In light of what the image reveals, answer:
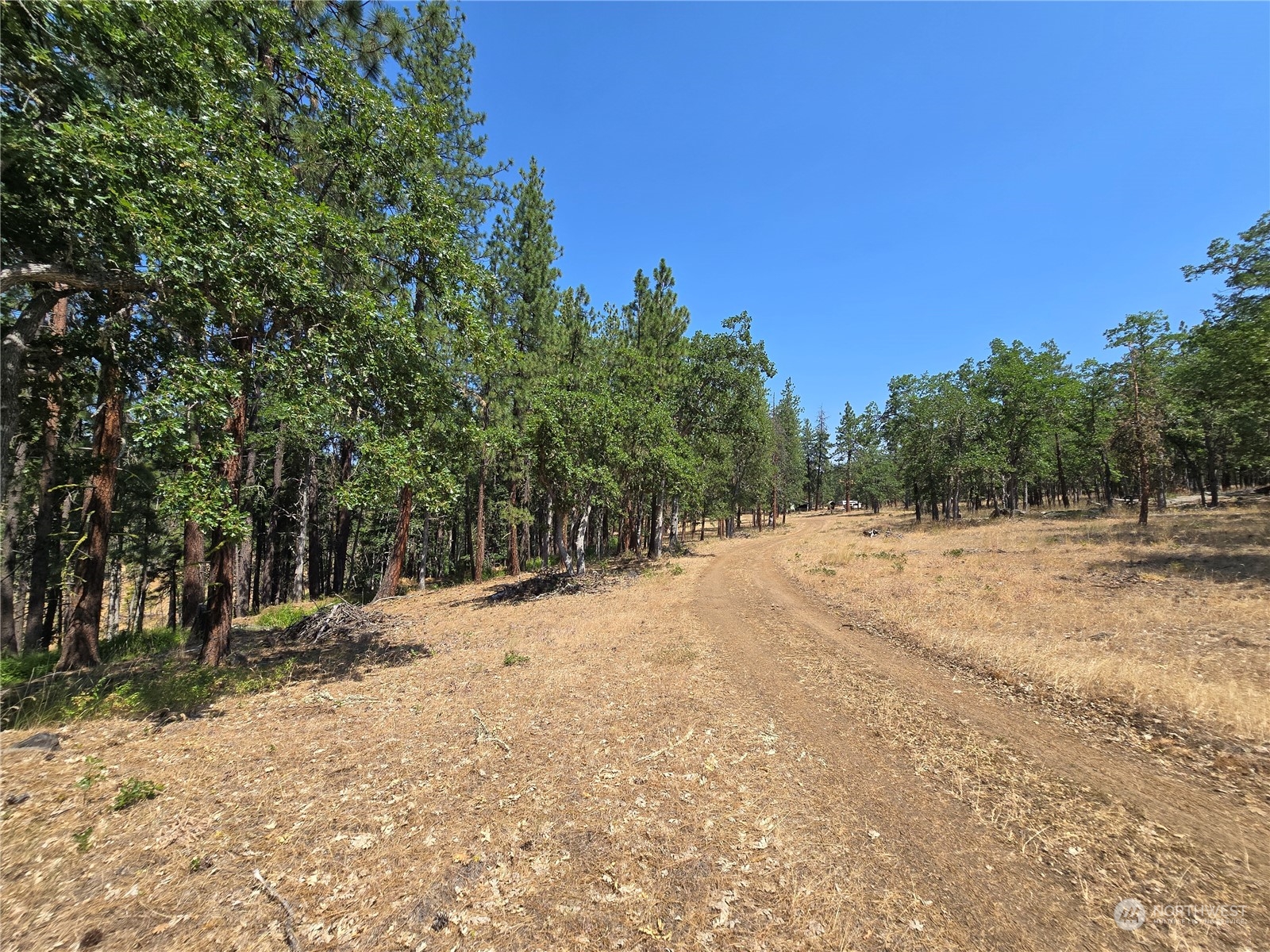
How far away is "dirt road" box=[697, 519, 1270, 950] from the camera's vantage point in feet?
11.1

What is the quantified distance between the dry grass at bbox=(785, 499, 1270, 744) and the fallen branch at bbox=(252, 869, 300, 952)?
969 centimetres

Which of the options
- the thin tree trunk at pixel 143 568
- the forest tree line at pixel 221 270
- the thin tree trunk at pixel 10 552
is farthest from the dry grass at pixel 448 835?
the thin tree trunk at pixel 143 568

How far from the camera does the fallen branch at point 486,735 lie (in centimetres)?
608

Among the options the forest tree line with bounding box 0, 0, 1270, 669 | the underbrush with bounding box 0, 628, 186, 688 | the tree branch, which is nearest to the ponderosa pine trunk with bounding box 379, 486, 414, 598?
the forest tree line with bounding box 0, 0, 1270, 669

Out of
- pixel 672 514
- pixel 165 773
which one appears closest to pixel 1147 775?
pixel 165 773

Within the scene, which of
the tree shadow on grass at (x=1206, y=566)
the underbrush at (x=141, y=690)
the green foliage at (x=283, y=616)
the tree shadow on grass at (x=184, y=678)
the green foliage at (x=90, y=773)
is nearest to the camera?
the green foliage at (x=90, y=773)

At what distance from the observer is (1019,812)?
450 cm

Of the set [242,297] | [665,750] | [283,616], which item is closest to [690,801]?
[665,750]

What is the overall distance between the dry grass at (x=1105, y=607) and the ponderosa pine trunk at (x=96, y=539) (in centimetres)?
1727

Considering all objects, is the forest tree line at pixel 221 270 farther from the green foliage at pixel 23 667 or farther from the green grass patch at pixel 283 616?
the green grass patch at pixel 283 616

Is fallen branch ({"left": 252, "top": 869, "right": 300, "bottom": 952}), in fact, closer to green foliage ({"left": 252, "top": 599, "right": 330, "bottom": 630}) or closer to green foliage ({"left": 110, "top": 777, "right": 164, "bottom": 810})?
green foliage ({"left": 110, "top": 777, "right": 164, "bottom": 810})

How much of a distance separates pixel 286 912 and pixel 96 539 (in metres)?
11.2

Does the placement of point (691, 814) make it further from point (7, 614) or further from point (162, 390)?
point (7, 614)

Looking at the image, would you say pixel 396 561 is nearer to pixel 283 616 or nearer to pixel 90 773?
pixel 283 616
